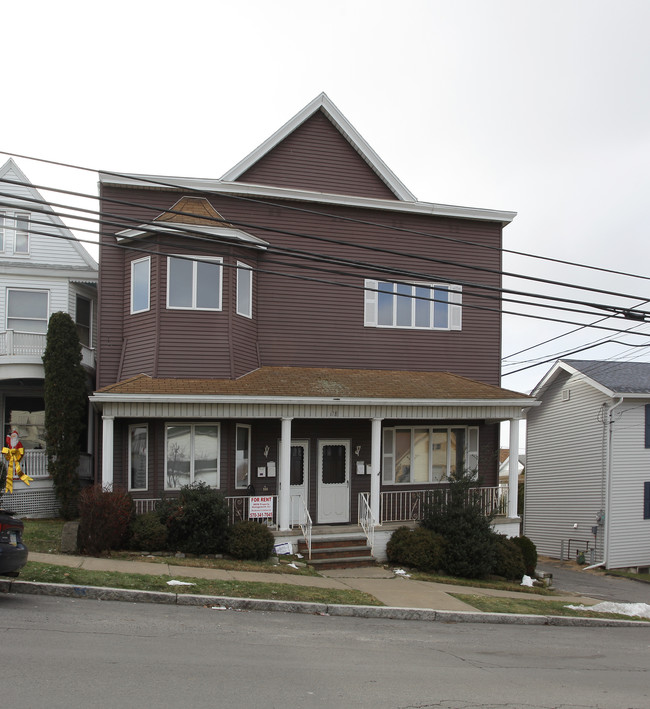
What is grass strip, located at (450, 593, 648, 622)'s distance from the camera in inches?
523

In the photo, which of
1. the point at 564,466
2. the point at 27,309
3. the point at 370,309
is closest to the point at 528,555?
the point at 370,309

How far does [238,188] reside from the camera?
19656 millimetres

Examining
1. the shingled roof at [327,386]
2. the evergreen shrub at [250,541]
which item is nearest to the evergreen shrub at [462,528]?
the shingled roof at [327,386]

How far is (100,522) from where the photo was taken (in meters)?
14.8

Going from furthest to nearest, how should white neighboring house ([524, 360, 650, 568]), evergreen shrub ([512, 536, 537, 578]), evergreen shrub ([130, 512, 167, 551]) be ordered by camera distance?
white neighboring house ([524, 360, 650, 568]), evergreen shrub ([512, 536, 537, 578]), evergreen shrub ([130, 512, 167, 551])

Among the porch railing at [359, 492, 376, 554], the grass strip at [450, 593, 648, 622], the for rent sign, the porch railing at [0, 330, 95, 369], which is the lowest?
the grass strip at [450, 593, 648, 622]

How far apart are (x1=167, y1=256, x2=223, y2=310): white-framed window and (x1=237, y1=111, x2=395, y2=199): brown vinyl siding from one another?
322cm

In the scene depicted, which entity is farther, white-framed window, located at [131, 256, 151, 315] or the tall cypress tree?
the tall cypress tree

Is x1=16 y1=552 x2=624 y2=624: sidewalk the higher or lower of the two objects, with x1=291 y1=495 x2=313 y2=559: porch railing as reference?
lower

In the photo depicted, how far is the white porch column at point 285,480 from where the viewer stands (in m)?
17.3

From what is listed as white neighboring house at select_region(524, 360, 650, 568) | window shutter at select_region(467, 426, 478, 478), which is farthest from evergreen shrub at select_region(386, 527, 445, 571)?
white neighboring house at select_region(524, 360, 650, 568)

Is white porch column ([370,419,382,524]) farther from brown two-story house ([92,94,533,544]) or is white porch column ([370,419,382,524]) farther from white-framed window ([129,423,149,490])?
white-framed window ([129,423,149,490])

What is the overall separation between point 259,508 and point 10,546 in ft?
23.6

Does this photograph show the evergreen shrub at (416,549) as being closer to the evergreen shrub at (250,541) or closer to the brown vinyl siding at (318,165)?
the evergreen shrub at (250,541)
